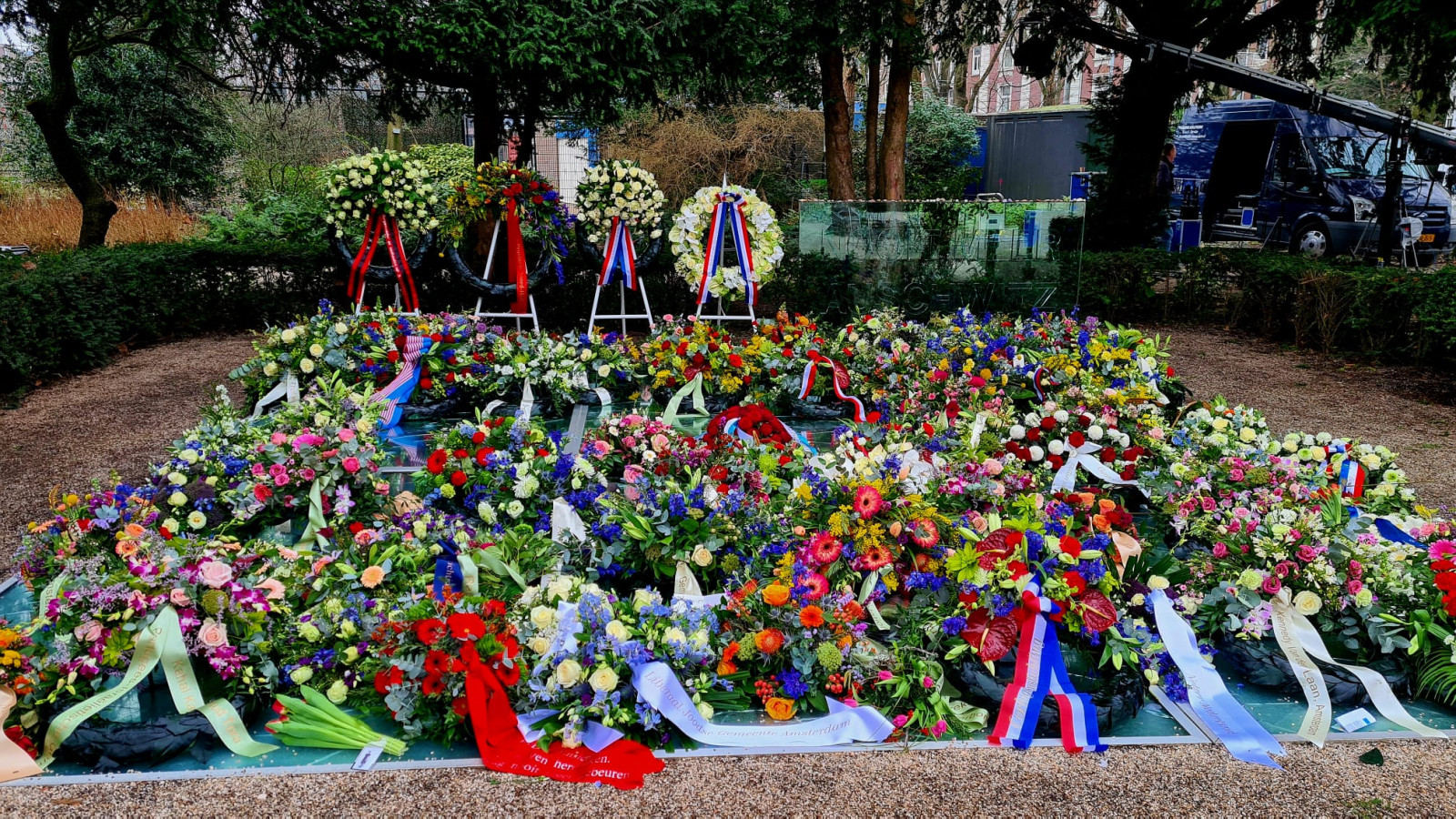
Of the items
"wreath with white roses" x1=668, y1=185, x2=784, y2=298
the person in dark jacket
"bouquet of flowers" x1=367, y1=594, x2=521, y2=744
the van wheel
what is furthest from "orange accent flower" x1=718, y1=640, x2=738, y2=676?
the person in dark jacket

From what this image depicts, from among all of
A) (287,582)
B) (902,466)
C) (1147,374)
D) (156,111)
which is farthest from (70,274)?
(156,111)

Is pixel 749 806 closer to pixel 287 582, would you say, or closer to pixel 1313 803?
pixel 1313 803

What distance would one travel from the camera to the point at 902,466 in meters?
3.37

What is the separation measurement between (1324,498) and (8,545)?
5169mm

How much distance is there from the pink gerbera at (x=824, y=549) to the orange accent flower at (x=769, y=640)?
356 millimetres

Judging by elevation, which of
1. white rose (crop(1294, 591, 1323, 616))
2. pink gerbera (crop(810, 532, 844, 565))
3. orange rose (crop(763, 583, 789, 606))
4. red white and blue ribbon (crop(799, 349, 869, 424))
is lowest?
white rose (crop(1294, 591, 1323, 616))

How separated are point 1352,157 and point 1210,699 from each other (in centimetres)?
1238

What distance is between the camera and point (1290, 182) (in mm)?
13055

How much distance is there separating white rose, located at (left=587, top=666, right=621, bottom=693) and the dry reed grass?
10910mm

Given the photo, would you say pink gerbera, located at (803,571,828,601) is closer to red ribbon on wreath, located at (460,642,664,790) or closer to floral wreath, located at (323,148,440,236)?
red ribbon on wreath, located at (460,642,664,790)

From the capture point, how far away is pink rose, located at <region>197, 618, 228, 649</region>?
2.62m

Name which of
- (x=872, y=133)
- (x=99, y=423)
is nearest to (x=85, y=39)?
(x=99, y=423)

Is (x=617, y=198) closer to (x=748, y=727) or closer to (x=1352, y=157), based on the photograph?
(x=748, y=727)

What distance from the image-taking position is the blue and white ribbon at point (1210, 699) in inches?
103
